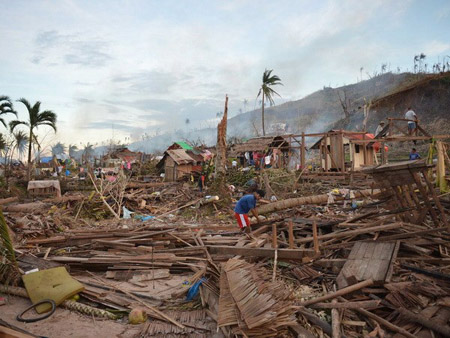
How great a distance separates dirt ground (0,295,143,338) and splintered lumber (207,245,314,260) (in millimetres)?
2397

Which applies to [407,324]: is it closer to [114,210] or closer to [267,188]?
[267,188]

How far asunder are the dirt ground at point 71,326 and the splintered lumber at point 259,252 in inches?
94.4

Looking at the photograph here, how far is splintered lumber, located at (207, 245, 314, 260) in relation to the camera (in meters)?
5.66

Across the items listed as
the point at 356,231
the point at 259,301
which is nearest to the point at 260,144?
the point at 356,231

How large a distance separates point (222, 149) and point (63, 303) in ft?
35.2

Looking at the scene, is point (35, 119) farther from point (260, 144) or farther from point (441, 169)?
point (441, 169)

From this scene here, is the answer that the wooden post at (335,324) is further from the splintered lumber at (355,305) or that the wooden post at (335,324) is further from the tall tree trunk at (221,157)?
the tall tree trunk at (221,157)

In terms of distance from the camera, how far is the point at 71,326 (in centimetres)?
452

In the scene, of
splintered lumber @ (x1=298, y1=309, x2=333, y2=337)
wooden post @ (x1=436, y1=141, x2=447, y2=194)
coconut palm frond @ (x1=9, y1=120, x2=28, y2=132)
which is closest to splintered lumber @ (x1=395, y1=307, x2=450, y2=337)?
splintered lumber @ (x1=298, y1=309, x2=333, y2=337)

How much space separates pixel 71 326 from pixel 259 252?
3.31 m

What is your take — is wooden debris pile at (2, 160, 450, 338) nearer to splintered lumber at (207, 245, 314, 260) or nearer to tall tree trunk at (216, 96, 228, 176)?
splintered lumber at (207, 245, 314, 260)

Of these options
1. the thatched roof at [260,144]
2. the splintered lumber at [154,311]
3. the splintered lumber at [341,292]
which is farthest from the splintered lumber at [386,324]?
the thatched roof at [260,144]

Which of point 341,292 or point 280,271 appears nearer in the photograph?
point 341,292

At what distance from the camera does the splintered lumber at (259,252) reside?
5.66 metres
